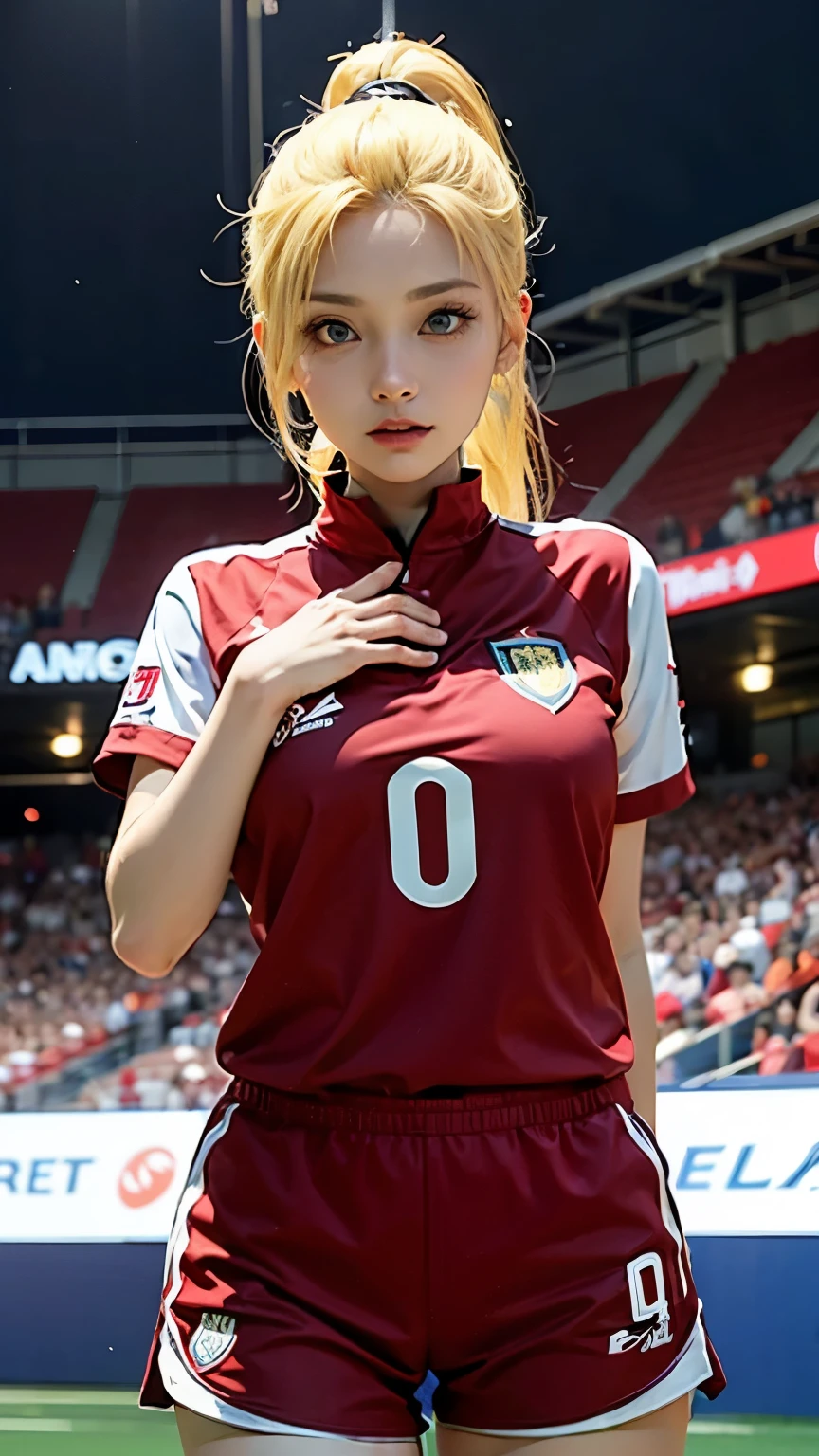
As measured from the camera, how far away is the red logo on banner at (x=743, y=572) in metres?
8.42

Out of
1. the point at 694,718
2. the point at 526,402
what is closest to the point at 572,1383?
the point at 526,402

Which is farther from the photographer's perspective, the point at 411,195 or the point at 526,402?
the point at 526,402

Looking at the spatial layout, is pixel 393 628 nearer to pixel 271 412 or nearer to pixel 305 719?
pixel 305 719

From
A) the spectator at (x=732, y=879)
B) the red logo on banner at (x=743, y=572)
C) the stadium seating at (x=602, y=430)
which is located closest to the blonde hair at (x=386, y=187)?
the spectator at (x=732, y=879)

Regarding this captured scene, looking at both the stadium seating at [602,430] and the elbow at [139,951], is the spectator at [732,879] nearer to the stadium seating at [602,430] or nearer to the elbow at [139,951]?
the stadium seating at [602,430]

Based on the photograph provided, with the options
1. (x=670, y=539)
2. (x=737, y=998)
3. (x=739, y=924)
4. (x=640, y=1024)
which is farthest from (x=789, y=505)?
(x=640, y=1024)

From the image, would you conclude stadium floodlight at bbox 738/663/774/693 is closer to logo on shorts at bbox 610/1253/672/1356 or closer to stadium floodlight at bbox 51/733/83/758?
stadium floodlight at bbox 51/733/83/758

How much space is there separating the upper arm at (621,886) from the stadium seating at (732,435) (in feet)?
26.9

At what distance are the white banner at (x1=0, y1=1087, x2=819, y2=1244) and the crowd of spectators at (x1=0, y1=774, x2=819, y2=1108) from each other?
73.0 inches

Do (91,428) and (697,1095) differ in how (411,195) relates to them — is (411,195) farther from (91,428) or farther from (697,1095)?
(91,428)

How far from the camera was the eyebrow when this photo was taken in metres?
1.08

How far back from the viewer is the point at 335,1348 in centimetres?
94

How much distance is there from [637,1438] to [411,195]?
0.84 metres

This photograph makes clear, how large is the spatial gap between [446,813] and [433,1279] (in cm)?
29
